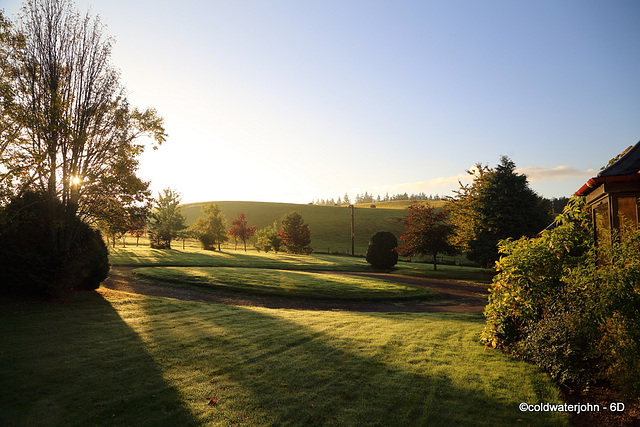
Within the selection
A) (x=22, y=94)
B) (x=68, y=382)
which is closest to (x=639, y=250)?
(x=68, y=382)

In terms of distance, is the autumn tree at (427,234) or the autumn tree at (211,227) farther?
the autumn tree at (211,227)

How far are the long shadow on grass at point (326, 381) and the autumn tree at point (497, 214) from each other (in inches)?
959

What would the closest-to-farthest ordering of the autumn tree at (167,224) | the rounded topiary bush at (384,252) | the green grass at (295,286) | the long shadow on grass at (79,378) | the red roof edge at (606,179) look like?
the long shadow on grass at (79,378) < the red roof edge at (606,179) < the green grass at (295,286) < the rounded topiary bush at (384,252) < the autumn tree at (167,224)

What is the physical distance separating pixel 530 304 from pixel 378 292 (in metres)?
13.9

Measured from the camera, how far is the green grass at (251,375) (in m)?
5.61

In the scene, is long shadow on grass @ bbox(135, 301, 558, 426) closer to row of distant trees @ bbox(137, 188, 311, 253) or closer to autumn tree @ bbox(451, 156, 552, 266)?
autumn tree @ bbox(451, 156, 552, 266)

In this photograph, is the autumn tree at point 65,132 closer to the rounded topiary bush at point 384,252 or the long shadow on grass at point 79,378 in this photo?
the long shadow on grass at point 79,378

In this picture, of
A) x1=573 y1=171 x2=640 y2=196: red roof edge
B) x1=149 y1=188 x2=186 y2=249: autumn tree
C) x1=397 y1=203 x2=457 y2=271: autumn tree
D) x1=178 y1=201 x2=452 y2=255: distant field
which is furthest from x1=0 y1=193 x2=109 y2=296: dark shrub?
x1=178 y1=201 x2=452 y2=255: distant field

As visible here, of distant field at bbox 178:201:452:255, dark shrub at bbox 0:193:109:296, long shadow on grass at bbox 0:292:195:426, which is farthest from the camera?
distant field at bbox 178:201:452:255

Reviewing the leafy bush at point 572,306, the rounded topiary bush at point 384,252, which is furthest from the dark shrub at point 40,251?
the rounded topiary bush at point 384,252

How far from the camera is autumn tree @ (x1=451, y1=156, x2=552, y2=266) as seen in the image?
3094 cm

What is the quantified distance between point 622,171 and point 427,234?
2628 centimetres

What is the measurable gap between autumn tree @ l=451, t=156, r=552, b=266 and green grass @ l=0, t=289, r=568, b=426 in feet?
71.1

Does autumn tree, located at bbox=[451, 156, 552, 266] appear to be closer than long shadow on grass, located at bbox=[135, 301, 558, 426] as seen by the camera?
No
